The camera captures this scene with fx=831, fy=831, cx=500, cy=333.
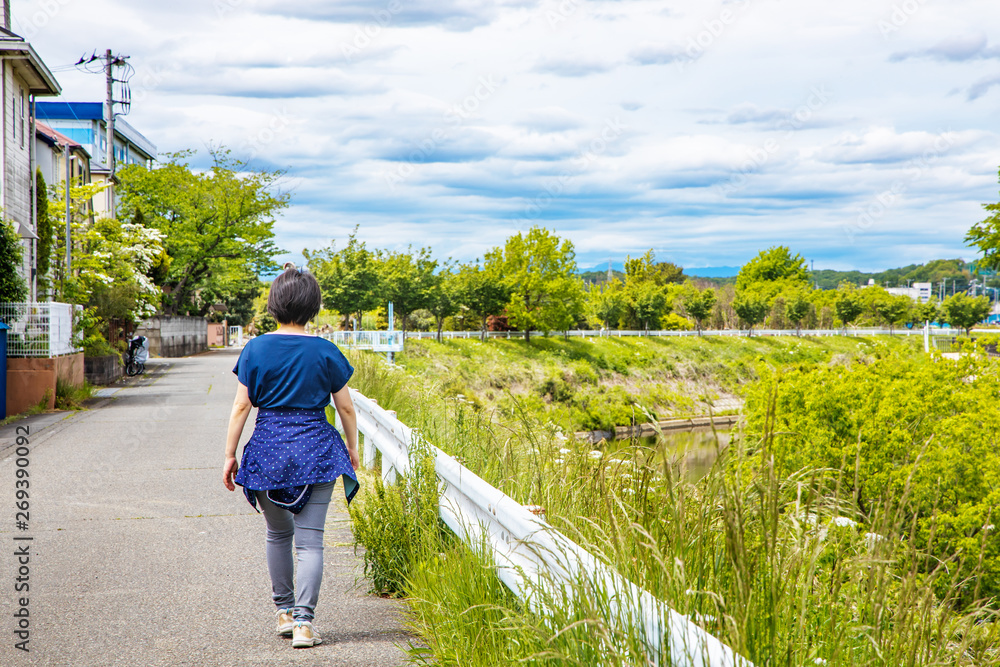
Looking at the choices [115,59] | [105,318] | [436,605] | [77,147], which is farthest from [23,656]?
[115,59]

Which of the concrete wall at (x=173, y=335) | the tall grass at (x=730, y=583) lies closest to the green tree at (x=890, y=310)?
the concrete wall at (x=173, y=335)

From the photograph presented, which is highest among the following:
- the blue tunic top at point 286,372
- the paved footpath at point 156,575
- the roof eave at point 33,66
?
the roof eave at point 33,66

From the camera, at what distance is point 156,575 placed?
5.36 metres

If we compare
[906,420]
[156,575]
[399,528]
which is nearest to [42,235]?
[156,575]

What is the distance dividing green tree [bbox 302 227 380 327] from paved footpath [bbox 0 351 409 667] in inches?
1792

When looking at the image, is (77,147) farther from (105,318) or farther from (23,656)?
(23,656)

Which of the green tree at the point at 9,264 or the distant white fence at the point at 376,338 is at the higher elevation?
the green tree at the point at 9,264

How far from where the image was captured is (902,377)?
25.7m

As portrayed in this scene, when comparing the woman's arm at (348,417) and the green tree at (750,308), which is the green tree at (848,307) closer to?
the green tree at (750,308)

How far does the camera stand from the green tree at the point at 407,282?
58.5m

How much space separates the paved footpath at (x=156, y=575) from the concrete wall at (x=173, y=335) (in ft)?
101

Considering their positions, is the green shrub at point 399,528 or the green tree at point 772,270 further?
the green tree at point 772,270

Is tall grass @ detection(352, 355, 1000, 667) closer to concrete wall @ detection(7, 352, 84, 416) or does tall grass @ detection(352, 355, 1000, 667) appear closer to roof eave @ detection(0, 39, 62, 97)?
concrete wall @ detection(7, 352, 84, 416)

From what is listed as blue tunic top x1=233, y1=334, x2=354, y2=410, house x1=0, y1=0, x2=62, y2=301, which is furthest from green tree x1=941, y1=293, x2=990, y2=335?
blue tunic top x1=233, y1=334, x2=354, y2=410
